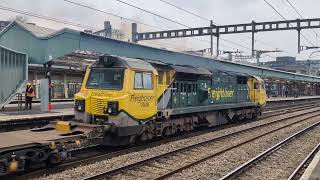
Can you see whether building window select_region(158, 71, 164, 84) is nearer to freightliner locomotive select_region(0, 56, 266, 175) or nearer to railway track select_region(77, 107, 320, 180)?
freightliner locomotive select_region(0, 56, 266, 175)

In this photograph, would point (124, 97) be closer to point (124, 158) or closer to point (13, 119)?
point (124, 158)

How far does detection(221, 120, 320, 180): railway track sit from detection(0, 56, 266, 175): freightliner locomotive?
399cm

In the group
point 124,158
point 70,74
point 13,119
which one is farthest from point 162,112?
point 70,74

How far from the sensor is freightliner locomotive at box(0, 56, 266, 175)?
941 cm

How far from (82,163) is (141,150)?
9.20 ft

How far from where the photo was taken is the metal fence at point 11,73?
20.2 metres

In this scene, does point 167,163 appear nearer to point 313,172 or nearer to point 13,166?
point 313,172

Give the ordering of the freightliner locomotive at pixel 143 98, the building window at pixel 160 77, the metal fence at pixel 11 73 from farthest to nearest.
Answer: the metal fence at pixel 11 73 < the building window at pixel 160 77 < the freightliner locomotive at pixel 143 98

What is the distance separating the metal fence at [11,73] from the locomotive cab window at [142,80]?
9.37 m

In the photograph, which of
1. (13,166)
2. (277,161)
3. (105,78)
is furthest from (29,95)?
(277,161)

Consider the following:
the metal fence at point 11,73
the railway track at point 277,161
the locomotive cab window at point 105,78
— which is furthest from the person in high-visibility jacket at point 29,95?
the railway track at point 277,161

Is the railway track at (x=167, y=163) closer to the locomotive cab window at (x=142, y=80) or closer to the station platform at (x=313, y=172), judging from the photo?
the locomotive cab window at (x=142, y=80)

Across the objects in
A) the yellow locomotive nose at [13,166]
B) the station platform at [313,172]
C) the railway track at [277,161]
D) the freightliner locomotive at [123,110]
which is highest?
the freightliner locomotive at [123,110]

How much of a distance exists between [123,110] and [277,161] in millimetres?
5258
